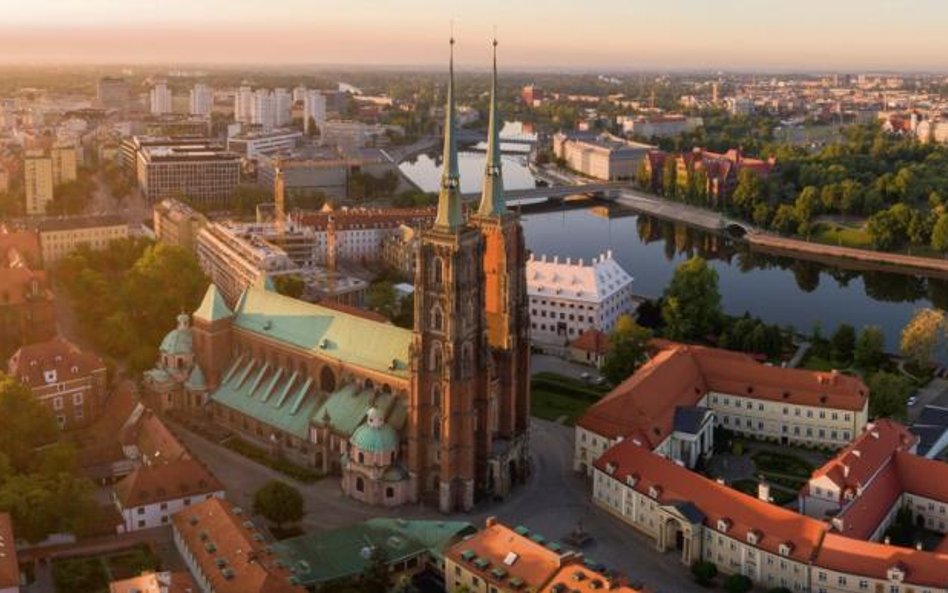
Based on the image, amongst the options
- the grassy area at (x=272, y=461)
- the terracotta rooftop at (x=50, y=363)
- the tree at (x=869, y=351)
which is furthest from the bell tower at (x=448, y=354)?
the tree at (x=869, y=351)

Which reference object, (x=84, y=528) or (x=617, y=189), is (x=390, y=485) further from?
(x=617, y=189)

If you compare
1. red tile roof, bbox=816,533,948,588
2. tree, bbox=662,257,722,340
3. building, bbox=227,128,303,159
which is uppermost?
building, bbox=227,128,303,159

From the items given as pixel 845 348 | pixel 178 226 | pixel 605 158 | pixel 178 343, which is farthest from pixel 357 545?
pixel 605 158

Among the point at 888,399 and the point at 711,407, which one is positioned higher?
the point at 888,399

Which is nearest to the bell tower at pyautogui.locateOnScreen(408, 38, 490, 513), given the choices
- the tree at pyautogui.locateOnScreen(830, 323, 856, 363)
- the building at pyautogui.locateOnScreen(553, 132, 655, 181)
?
the tree at pyautogui.locateOnScreen(830, 323, 856, 363)

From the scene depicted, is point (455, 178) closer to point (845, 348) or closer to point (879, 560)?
point (879, 560)

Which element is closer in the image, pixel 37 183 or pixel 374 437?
→ pixel 374 437

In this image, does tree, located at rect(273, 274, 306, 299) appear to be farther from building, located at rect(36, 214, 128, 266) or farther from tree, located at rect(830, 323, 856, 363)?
tree, located at rect(830, 323, 856, 363)

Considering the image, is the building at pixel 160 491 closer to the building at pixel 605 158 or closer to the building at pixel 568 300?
the building at pixel 568 300
